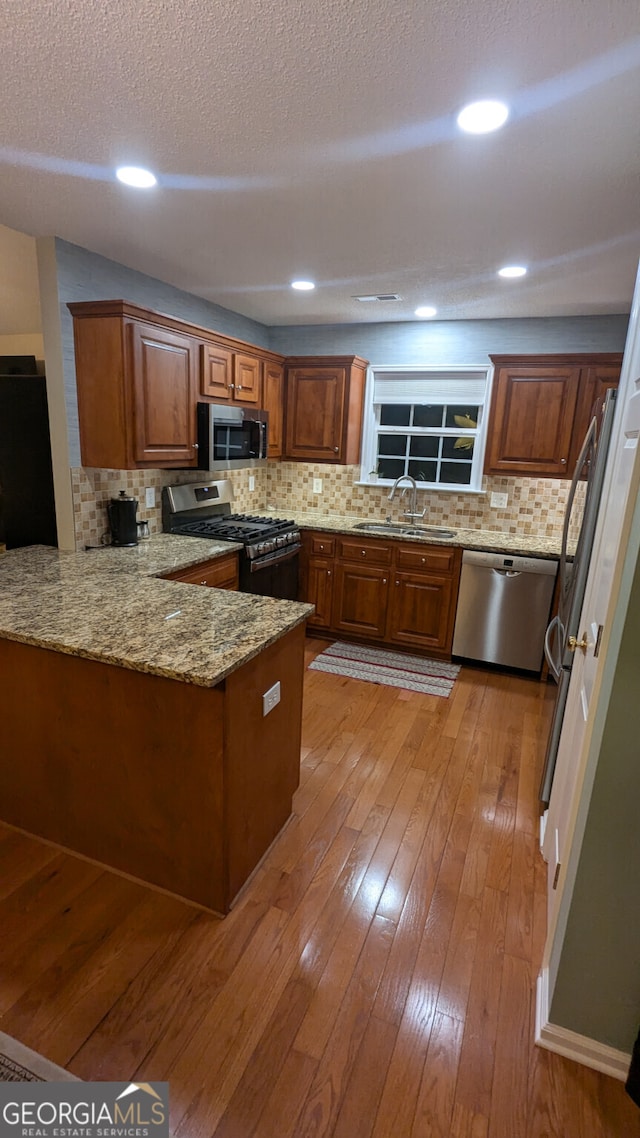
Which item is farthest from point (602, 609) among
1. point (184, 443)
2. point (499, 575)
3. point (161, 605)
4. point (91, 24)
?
point (184, 443)

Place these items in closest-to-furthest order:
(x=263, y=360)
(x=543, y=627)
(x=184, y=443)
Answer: (x=184, y=443) < (x=543, y=627) < (x=263, y=360)

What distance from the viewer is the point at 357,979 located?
62.2 inches

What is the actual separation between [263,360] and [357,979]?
3.72m

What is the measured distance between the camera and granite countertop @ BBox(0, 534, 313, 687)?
1.55 metres

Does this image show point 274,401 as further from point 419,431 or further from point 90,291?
point 90,291

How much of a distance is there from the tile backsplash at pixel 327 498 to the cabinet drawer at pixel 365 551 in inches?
24.5

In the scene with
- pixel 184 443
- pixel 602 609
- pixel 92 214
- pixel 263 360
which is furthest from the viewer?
pixel 263 360

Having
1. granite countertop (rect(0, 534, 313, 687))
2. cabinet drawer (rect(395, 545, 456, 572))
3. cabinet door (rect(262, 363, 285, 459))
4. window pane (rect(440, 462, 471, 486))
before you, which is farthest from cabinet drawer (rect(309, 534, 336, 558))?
granite countertop (rect(0, 534, 313, 687))

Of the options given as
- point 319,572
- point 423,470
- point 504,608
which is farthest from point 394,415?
point 504,608

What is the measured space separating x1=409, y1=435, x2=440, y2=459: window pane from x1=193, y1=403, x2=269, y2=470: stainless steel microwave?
1.26 metres

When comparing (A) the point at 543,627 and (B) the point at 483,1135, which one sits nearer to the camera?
(B) the point at 483,1135

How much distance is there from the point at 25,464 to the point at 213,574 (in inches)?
50.1

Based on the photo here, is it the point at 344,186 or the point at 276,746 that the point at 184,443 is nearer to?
the point at 344,186

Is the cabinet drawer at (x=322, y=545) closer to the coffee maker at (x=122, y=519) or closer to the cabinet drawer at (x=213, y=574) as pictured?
the cabinet drawer at (x=213, y=574)
